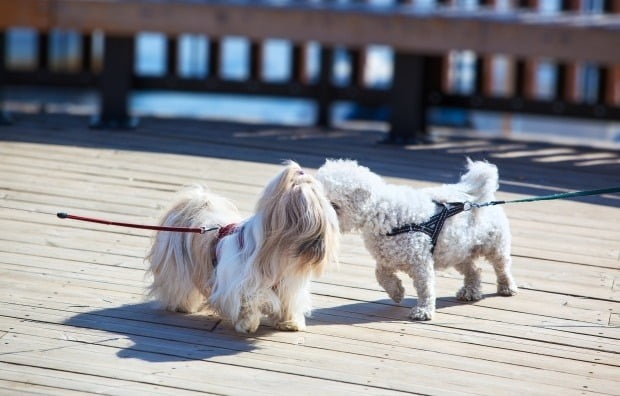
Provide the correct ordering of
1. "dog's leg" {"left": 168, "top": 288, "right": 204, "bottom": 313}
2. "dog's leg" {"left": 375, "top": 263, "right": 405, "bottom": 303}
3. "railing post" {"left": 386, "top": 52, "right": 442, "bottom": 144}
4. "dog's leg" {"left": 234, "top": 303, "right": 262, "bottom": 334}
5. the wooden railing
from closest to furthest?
1. "dog's leg" {"left": 234, "top": 303, "right": 262, "bottom": 334}
2. "dog's leg" {"left": 168, "top": 288, "right": 204, "bottom": 313}
3. "dog's leg" {"left": 375, "top": 263, "right": 405, "bottom": 303}
4. the wooden railing
5. "railing post" {"left": 386, "top": 52, "right": 442, "bottom": 144}

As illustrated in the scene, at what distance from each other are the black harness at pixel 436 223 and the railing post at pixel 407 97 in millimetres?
3397

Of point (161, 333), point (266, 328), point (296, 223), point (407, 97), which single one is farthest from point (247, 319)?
point (407, 97)

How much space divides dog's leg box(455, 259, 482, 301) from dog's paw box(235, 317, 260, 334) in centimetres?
105

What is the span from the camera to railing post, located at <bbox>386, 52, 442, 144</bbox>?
798cm

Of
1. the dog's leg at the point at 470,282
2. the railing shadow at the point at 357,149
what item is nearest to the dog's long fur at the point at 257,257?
the dog's leg at the point at 470,282

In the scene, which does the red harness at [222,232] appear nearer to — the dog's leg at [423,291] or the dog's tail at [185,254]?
the dog's tail at [185,254]

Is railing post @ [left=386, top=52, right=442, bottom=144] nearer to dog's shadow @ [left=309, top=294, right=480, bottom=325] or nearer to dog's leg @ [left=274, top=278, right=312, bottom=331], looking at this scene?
dog's shadow @ [left=309, top=294, right=480, bottom=325]

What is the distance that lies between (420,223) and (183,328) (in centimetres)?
106

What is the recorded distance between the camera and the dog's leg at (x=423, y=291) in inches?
174

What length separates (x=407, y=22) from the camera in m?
7.67

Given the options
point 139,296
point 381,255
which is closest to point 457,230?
point 381,255

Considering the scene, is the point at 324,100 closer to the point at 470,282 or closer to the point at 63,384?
the point at 470,282

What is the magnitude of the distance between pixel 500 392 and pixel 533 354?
47cm

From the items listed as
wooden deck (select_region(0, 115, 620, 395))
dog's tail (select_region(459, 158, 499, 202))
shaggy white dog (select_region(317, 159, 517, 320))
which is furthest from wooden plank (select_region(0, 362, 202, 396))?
dog's tail (select_region(459, 158, 499, 202))
